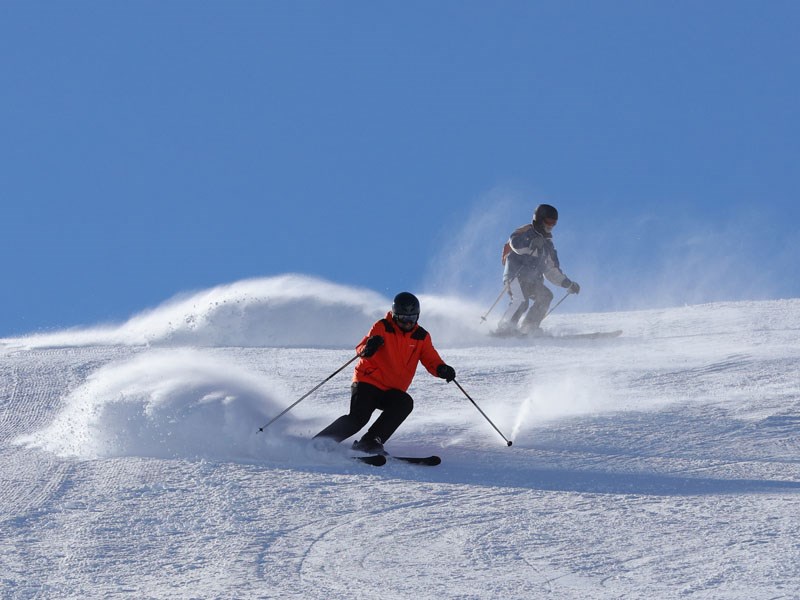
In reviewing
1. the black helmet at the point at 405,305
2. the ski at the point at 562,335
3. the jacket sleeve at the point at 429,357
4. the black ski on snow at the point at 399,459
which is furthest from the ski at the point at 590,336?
the black ski on snow at the point at 399,459

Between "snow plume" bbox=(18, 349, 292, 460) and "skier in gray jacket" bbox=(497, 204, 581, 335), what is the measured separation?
6777 millimetres

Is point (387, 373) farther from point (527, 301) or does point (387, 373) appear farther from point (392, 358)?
point (527, 301)

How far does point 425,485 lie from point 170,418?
215 centimetres

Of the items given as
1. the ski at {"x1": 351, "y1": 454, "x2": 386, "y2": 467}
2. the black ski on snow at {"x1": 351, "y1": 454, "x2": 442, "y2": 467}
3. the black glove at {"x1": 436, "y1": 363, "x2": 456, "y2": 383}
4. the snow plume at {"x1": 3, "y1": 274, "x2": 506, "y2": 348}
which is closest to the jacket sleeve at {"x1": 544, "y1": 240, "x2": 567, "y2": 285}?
the snow plume at {"x1": 3, "y1": 274, "x2": 506, "y2": 348}

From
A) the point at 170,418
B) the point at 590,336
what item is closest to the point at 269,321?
the point at 590,336

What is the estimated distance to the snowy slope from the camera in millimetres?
4930

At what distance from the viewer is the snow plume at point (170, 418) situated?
7.57 m

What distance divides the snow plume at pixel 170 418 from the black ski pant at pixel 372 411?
20.6 inches

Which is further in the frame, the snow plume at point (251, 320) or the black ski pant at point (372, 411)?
the snow plume at point (251, 320)

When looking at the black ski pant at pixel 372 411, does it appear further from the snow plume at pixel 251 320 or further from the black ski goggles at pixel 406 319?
the snow plume at pixel 251 320

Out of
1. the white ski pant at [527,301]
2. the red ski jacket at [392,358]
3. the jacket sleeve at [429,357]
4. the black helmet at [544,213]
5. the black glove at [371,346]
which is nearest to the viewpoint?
the black glove at [371,346]

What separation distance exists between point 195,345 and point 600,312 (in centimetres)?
744

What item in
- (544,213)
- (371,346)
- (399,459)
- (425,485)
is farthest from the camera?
(544,213)

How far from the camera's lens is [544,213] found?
14633 mm
